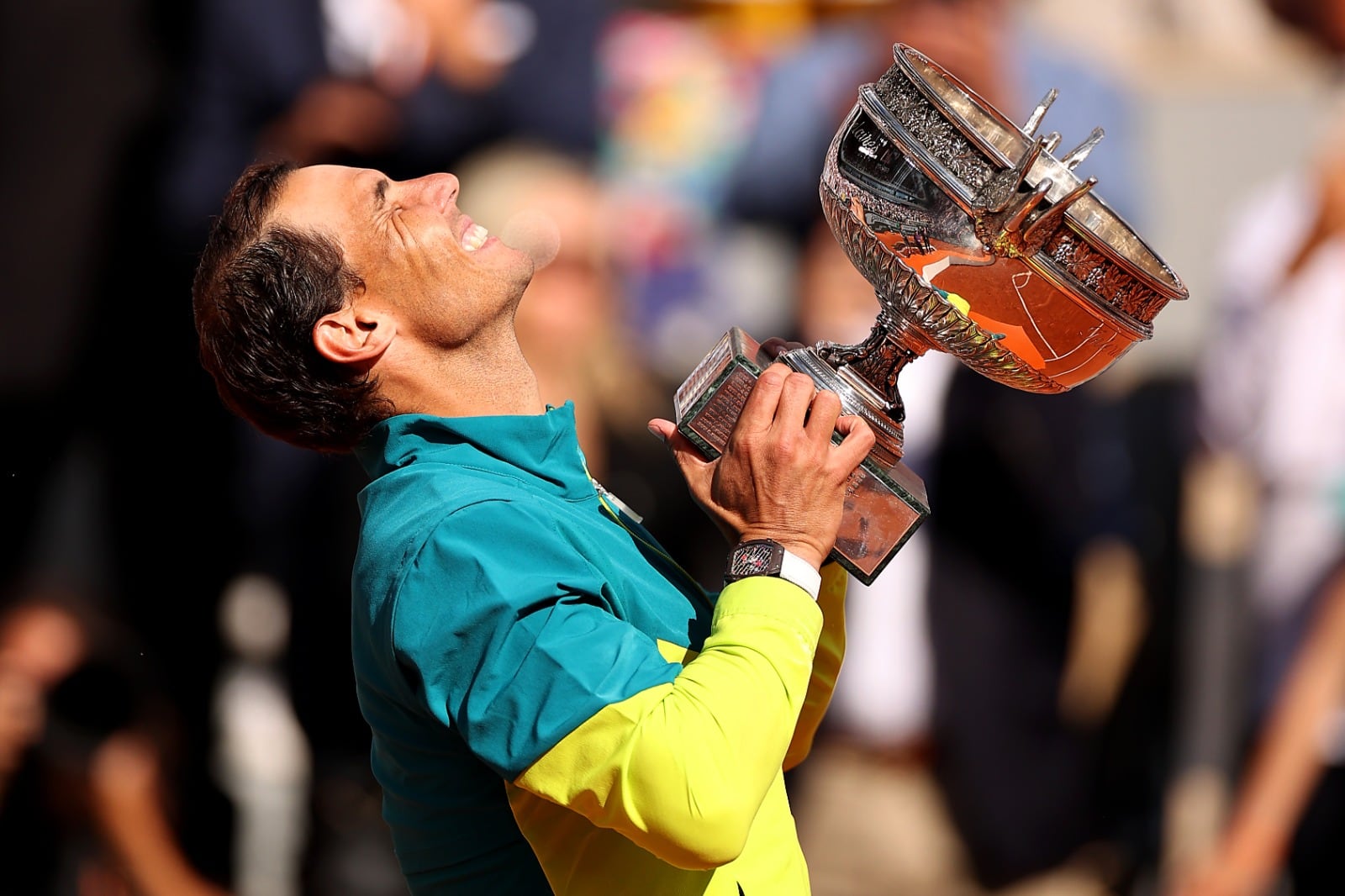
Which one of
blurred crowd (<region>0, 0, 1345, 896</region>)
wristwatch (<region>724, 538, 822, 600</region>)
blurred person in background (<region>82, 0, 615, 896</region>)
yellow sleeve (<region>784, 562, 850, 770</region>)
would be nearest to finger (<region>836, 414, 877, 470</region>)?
wristwatch (<region>724, 538, 822, 600</region>)

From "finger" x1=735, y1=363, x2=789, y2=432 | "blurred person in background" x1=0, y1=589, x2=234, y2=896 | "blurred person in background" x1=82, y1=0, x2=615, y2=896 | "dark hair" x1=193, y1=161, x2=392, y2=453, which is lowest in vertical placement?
"blurred person in background" x1=0, y1=589, x2=234, y2=896

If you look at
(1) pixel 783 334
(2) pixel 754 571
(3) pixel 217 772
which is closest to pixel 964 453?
(1) pixel 783 334

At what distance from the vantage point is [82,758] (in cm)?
475

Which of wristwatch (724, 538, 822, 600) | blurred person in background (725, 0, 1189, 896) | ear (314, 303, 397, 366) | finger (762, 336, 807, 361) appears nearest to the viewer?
wristwatch (724, 538, 822, 600)

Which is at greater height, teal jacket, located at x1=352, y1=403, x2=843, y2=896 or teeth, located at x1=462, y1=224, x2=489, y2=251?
teeth, located at x1=462, y1=224, x2=489, y2=251

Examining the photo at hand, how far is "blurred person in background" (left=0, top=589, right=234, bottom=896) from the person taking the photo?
4711mm

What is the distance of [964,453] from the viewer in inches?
170

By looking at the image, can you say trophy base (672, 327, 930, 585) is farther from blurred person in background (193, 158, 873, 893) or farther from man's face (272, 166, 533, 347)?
man's face (272, 166, 533, 347)

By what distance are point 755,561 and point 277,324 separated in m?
0.63

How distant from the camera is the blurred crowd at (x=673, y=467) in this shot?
14.3 ft

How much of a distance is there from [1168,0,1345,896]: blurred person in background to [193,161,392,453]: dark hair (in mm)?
3186

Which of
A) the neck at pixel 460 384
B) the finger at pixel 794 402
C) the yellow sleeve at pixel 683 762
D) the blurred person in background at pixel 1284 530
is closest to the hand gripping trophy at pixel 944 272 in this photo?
the finger at pixel 794 402

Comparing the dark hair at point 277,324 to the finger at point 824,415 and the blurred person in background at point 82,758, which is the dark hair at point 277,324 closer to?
the finger at point 824,415

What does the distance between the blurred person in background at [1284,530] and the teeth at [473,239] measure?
304cm
